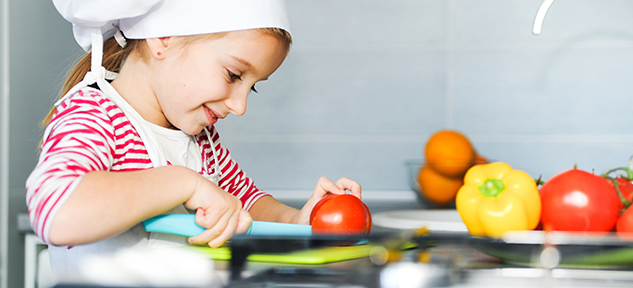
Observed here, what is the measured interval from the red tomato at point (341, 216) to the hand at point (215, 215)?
154 millimetres

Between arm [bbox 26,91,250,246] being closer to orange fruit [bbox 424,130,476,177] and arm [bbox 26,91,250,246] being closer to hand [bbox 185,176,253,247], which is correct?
hand [bbox 185,176,253,247]

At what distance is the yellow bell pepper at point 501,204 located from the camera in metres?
0.59

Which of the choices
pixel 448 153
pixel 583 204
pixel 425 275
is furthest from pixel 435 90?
pixel 425 275

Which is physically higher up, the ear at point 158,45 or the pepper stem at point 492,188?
the ear at point 158,45

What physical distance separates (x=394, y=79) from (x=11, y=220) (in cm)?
106

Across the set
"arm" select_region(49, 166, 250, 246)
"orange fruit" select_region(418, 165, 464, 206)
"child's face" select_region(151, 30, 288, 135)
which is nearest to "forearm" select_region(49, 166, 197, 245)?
"arm" select_region(49, 166, 250, 246)

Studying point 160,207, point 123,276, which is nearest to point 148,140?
point 160,207

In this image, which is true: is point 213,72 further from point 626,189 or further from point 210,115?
point 626,189

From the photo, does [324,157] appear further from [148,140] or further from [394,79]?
[148,140]

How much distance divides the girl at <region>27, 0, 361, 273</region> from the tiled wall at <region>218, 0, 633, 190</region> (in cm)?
60

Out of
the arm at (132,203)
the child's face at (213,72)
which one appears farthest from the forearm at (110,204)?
the child's face at (213,72)

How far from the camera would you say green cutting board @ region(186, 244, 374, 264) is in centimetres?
45

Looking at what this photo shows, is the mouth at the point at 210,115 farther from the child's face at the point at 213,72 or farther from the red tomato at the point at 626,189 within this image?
the red tomato at the point at 626,189

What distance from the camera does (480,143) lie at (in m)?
1.51
